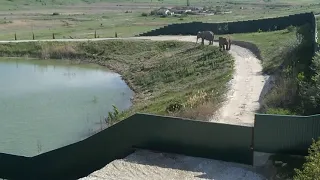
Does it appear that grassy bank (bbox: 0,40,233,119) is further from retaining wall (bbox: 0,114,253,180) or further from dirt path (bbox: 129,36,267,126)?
retaining wall (bbox: 0,114,253,180)

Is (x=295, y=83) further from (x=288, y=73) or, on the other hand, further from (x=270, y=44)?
(x=270, y=44)

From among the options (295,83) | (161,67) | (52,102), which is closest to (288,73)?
(295,83)

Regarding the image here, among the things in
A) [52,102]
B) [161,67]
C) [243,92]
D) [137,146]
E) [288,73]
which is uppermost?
[288,73]

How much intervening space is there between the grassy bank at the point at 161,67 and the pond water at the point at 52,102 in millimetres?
1699

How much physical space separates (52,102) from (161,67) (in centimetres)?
1093

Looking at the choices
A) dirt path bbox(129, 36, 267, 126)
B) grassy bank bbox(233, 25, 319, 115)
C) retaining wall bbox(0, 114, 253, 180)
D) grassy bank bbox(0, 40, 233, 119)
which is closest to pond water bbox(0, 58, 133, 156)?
grassy bank bbox(0, 40, 233, 119)

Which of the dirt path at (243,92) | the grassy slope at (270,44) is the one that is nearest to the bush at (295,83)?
the grassy slope at (270,44)

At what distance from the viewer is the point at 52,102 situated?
35156 mm

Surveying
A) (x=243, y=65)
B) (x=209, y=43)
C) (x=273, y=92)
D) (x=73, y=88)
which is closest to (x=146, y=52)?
(x=209, y=43)

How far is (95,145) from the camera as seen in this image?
20.8 m

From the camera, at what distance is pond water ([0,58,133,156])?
88.8ft

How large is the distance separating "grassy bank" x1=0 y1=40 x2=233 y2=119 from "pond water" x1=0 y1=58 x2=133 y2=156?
1699mm

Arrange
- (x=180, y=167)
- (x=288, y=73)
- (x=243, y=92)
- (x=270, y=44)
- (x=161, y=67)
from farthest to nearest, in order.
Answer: (x=161, y=67) → (x=270, y=44) → (x=288, y=73) → (x=243, y=92) → (x=180, y=167)

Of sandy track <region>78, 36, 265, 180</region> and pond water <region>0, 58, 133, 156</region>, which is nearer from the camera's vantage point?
sandy track <region>78, 36, 265, 180</region>
